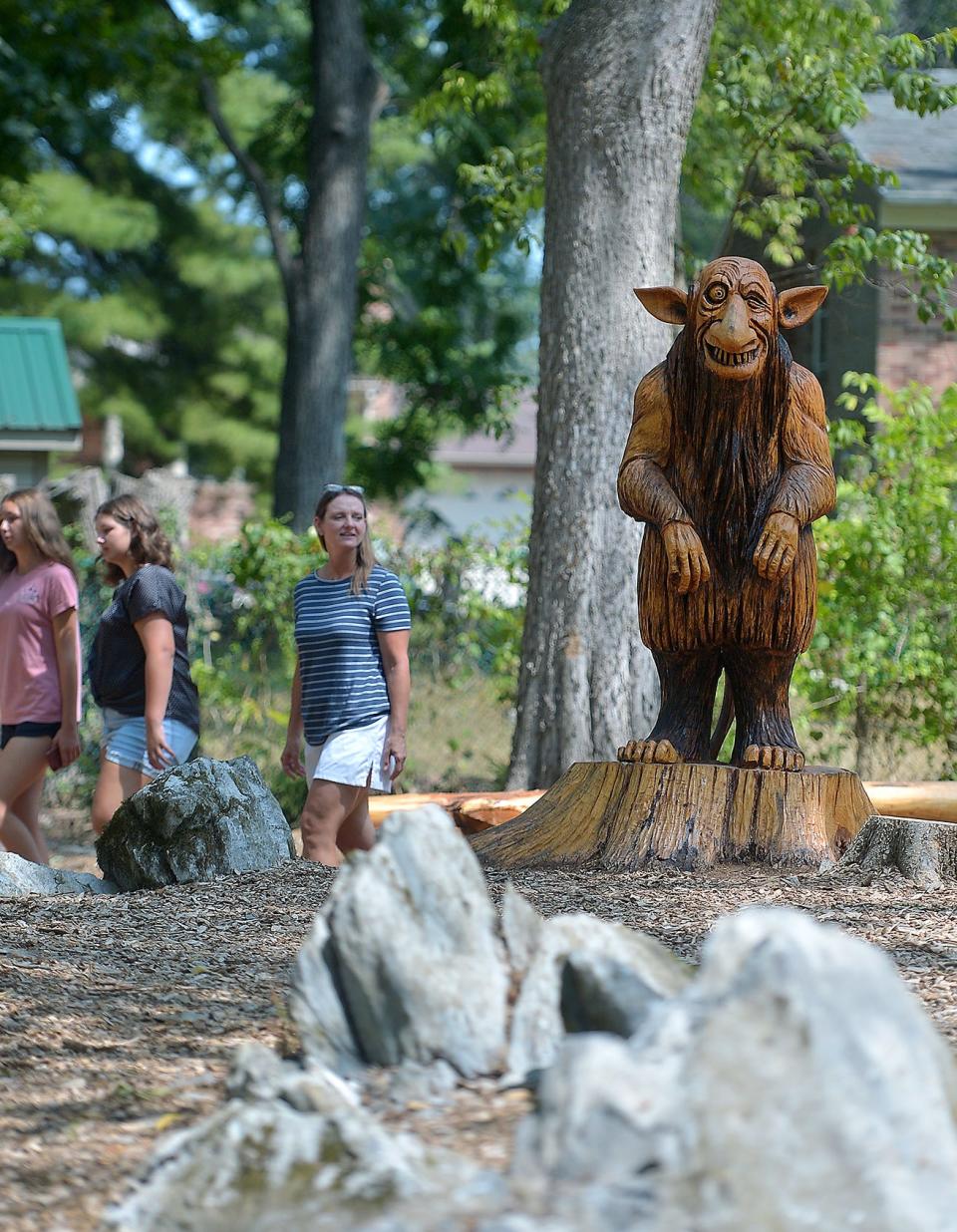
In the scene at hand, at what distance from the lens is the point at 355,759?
5340mm

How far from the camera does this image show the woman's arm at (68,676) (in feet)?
19.4

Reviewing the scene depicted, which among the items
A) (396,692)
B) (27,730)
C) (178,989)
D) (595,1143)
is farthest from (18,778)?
(595,1143)

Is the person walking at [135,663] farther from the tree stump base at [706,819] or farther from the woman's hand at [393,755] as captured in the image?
the tree stump base at [706,819]

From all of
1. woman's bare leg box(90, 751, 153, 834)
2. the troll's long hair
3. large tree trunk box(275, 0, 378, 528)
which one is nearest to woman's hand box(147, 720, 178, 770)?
woman's bare leg box(90, 751, 153, 834)

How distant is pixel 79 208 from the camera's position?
2419 cm

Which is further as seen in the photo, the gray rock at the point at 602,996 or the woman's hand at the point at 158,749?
the woman's hand at the point at 158,749

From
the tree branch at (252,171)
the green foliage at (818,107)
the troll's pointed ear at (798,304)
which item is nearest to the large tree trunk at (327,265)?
the tree branch at (252,171)

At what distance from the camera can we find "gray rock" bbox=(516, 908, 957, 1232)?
1.69 m

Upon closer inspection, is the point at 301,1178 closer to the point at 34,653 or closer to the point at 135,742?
the point at 135,742

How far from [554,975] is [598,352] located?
477 centimetres

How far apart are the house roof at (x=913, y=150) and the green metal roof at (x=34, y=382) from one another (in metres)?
Answer: 7.38

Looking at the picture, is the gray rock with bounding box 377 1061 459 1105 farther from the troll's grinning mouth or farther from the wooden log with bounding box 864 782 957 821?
the wooden log with bounding box 864 782 957 821

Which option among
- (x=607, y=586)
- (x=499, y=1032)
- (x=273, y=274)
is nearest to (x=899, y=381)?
(x=607, y=586)

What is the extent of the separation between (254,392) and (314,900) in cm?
2246
